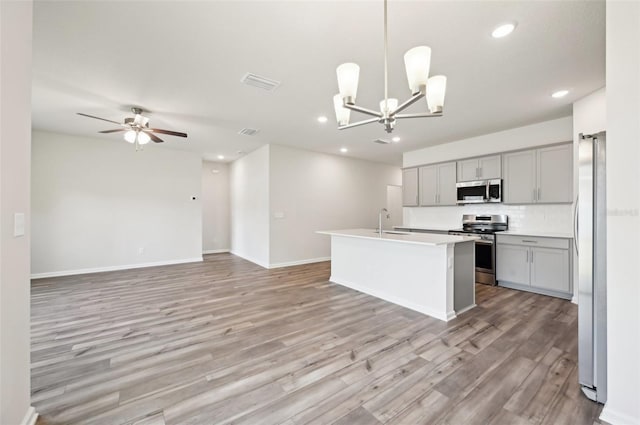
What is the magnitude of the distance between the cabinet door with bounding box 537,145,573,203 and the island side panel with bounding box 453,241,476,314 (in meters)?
1.89

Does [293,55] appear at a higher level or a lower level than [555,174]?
higher

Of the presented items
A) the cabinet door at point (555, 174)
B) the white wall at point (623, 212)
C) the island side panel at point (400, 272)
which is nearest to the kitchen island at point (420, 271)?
the island side panel at point (400, 272)

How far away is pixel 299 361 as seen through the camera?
7.43ft

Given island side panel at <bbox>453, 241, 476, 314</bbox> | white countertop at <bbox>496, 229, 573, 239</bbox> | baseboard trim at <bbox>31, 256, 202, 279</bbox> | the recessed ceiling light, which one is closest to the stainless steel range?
white countertop at <bbox>496, 229, 573, 239</bbox>

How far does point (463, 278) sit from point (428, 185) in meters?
2.94

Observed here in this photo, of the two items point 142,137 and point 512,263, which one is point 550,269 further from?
point 142,137

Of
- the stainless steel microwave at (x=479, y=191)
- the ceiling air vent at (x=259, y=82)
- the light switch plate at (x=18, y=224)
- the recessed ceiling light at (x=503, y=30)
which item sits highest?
the ceiling air vent at (x=259, y=82)

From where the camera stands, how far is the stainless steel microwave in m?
4.76

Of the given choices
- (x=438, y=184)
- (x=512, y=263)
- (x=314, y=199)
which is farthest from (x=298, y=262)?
(x=512, y=263)

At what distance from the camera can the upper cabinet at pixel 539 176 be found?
159 inches

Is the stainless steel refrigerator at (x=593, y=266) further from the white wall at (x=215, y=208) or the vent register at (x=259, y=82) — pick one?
the white wall at (x=215, y=208)

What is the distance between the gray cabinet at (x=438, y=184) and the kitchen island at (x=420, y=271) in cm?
225

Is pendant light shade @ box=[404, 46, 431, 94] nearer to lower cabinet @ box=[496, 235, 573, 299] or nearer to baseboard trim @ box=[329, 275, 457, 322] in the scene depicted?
baseboard trim @ box=[329, 275, 457, 322]

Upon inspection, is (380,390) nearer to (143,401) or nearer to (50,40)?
(143,401)
